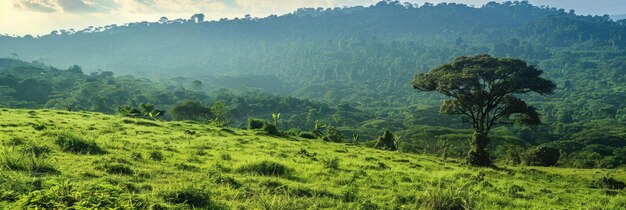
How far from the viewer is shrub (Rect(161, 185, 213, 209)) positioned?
39.7ft

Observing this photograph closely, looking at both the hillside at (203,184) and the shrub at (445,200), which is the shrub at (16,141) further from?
the shrub at (445,200)

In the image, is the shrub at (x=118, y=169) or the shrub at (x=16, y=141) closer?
the shrub at (x=118, y=169)

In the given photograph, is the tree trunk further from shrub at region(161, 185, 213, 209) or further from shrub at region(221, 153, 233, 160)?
shrub at region(161, 185, 213, 209)

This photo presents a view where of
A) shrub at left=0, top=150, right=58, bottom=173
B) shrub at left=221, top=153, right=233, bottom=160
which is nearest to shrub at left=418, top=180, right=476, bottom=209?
shrub at left=221, top=153, right=233, bottom=160

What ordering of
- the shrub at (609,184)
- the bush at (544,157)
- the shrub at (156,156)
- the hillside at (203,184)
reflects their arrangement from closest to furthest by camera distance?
the hillside at (203,184)
the shrub at (156,156)
the shrub at (609,184)
the bush at (544,157)

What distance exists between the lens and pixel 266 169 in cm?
1906

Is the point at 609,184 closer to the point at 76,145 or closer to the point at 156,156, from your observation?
the point at 156,156

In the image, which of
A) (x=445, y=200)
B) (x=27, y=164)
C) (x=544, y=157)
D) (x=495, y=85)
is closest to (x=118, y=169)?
(x=27, y=164)

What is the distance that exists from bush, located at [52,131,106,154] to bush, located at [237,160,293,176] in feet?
24.1

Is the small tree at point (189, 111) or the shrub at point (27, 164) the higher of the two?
the shrub at point (27, 164)

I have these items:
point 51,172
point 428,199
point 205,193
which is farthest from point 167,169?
point 428,199

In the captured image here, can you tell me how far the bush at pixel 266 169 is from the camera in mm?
18781

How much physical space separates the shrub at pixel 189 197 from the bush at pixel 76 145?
969 cm

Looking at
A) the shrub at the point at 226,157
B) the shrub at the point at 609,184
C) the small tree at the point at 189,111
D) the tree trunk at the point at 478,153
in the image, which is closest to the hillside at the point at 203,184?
the shrub at the point at 226,157
